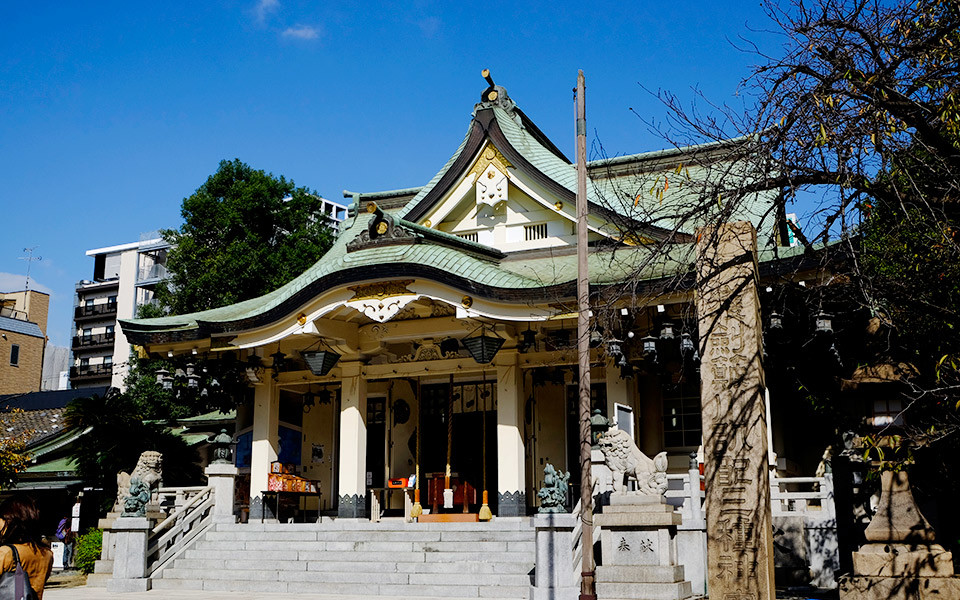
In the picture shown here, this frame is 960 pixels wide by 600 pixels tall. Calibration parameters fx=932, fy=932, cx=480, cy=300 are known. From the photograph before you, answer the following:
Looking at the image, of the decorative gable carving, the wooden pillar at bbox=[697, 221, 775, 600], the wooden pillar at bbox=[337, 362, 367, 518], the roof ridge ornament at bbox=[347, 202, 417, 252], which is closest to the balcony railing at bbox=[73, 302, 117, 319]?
the wooden pillar at bbox=[337, 362, 367, 518]

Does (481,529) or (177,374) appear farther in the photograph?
(177,374)

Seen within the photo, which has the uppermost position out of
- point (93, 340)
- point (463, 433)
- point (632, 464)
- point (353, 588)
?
point (93, 340)

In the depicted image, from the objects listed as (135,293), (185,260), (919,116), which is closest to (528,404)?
(919,116)

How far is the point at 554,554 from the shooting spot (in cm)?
1371

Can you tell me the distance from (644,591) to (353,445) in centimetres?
921

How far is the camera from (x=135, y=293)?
67.2 meters

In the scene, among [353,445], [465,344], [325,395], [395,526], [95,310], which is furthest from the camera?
[95,310]

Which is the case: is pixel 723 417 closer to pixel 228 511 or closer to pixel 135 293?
pixel 228 511

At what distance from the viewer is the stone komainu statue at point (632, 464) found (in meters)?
14.1

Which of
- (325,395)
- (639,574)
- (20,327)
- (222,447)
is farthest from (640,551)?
(20,327)

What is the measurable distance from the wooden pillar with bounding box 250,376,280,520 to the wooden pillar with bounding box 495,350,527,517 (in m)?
5.89

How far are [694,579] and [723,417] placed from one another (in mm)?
7880

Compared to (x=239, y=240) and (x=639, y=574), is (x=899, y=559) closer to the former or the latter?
(x=639, y=574)

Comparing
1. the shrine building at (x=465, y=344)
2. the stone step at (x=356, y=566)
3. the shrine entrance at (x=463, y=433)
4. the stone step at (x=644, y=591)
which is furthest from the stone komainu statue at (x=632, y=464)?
the shrine entrance at (x=463, y=433)
